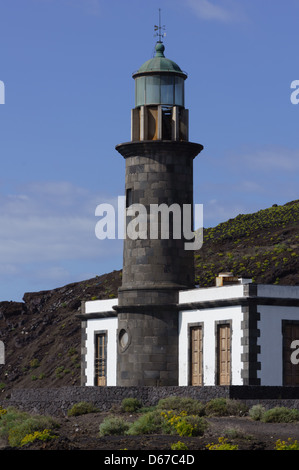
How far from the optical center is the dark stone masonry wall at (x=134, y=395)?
3444 centimetres

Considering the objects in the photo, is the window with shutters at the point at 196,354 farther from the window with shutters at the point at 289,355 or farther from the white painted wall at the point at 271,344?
the window with shutters at the point at 289,355

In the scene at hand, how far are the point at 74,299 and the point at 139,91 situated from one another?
43.0m

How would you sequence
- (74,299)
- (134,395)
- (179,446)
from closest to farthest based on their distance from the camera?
1. (179,446)
2. (134,395)
3. (74,299)

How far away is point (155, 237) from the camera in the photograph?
40438 millimetres

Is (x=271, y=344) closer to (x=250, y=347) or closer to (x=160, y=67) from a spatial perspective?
(x=250, y=347)

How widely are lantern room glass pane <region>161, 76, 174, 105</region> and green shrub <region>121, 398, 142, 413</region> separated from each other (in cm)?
1196

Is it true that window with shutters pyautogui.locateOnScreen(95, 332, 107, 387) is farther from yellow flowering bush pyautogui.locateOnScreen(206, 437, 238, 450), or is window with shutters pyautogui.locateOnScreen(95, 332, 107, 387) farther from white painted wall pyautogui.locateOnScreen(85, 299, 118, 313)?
yellow flowering bush pyautogui.locateOnScreen(206, 437, 238, 450)

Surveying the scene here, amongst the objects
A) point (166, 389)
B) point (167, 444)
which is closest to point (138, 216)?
point (166, 389)

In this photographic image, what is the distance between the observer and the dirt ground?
2517 centimetres

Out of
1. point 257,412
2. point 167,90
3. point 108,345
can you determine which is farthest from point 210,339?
point 167,90

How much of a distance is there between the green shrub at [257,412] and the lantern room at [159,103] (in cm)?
1294

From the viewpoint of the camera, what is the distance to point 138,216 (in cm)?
4072

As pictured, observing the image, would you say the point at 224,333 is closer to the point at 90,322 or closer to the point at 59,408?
the point at 59,408

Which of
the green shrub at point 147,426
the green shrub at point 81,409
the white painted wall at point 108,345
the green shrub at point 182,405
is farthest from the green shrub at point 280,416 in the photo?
the white painted wall at point 108,345
